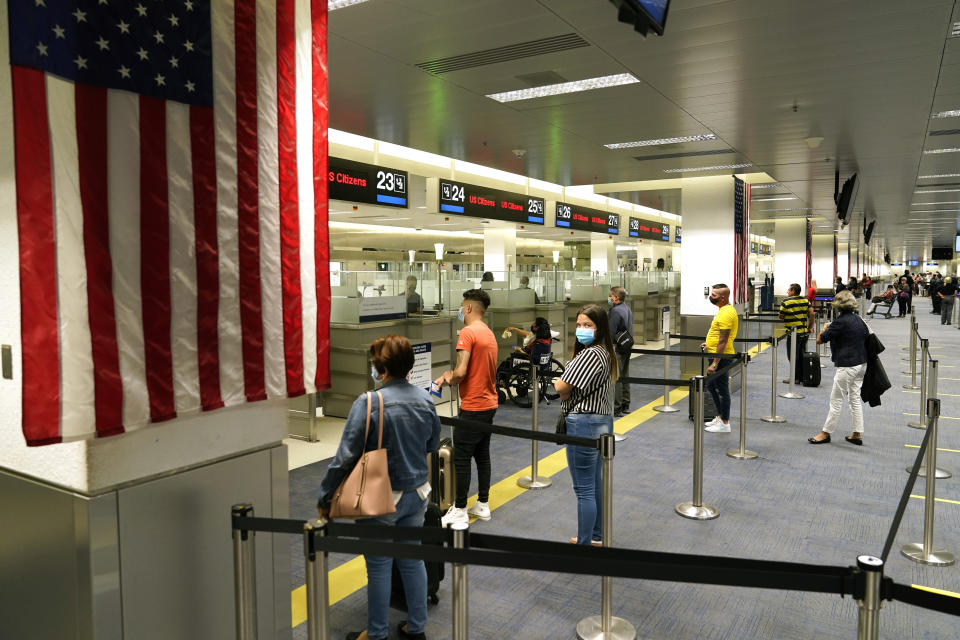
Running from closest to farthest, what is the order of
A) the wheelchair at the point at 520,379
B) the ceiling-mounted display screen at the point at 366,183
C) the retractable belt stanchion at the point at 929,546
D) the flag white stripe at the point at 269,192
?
1. the flag white stripe at the point at 269,192
2. the retractable belt stanchion at the point at 929,546
3. the ceiling-mounted display screen at the point at 366,183
4. the wheelchair at the point at 520,379

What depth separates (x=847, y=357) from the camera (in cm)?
740

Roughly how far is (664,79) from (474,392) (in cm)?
321

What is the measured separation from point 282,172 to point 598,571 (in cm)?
201

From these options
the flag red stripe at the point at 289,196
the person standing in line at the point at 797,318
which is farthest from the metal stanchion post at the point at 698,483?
the person standing in line at the point at 797,318

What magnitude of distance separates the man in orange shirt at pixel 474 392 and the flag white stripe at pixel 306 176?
2.30 m

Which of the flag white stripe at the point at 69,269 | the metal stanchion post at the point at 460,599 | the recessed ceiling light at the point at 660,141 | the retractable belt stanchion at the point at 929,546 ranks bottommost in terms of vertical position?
the retractable belt stanchion at the point at 929,546

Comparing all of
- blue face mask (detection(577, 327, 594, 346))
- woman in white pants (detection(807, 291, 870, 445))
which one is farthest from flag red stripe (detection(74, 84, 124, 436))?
woman in white pants (detection(807, 291, 870, 445))

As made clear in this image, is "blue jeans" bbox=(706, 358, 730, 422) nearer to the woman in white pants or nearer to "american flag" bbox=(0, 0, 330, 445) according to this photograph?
the woman in white pants

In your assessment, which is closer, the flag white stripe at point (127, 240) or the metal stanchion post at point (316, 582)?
the flag white stripe at point (127, 240)

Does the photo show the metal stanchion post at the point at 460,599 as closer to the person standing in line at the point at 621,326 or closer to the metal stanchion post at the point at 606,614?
the metal stanchion post at the point at 606,614

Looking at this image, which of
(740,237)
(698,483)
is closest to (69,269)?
(698,483)

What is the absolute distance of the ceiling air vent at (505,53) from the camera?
193 inches

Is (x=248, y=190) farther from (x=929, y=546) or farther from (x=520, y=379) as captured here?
(x=520, y=379)

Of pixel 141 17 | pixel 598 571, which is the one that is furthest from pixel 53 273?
pixel 598 571
